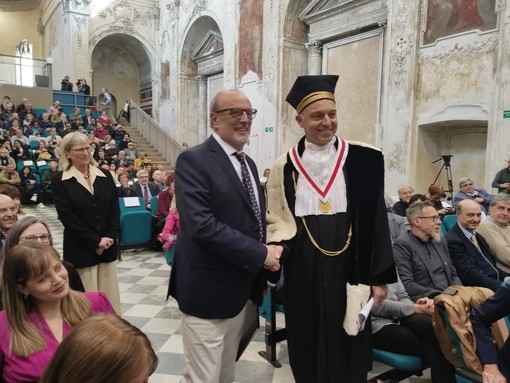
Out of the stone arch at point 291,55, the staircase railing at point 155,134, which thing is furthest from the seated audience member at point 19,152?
the stone arch at point 291,55

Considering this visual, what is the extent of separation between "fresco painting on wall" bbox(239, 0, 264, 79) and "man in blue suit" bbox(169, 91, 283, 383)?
11.8 m

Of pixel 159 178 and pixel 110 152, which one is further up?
pixel 110 152

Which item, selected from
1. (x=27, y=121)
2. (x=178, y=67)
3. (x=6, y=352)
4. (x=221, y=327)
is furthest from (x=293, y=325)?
(x=178, y=67)

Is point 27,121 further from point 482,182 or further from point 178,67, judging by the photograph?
point 482,182

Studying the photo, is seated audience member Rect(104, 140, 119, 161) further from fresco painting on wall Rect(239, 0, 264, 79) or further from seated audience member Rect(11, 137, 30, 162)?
fresco painting on wall Rect(239, 0, 264, 79)

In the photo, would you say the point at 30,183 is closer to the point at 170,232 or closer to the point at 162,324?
the point at 170,232

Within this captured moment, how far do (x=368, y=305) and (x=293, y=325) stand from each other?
0.38m

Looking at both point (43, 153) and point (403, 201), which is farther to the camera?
point (43, 153)

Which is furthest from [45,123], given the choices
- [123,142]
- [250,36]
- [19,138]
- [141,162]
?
[250,36]

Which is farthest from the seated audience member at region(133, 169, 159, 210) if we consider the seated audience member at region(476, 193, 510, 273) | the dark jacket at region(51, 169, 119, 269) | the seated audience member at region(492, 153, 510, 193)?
the seated audience member at region(492, 153, 510, 193)

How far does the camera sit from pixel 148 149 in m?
17.4

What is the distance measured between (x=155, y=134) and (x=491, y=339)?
1649cm

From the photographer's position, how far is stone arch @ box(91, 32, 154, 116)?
21.8 metres

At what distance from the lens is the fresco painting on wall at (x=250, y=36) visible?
13.1 meters
